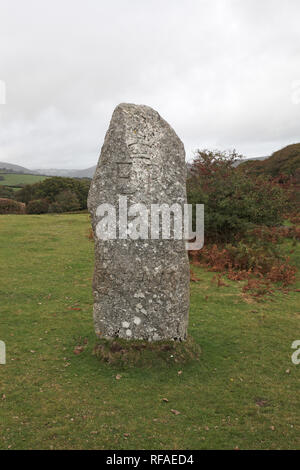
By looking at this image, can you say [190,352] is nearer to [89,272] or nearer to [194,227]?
[89,272]

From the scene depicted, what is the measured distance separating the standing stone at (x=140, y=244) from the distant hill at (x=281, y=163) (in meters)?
28.4

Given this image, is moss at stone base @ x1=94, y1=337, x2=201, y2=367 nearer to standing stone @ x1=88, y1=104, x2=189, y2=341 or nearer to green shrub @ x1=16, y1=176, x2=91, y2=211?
standing stone @ x1=88, y1=104, x2=189, y2=341

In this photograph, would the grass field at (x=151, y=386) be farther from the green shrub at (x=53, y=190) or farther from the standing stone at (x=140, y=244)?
the green shrub at (x=53, y=190)

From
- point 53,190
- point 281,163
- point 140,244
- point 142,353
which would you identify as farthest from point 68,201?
point 142,353

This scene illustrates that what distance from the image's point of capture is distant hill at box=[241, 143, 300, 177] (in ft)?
112

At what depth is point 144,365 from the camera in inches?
262

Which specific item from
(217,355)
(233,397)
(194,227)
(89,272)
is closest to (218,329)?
(217,355)

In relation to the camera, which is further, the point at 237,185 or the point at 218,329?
the point at 237,185

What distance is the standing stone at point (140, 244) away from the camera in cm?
664

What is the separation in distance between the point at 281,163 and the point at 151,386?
35711mm

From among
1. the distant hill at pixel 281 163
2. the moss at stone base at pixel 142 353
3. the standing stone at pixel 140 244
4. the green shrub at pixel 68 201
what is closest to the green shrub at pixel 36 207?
the green shrub at pixel 68 201

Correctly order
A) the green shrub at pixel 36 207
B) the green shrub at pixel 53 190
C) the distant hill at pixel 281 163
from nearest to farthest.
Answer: the distant hill at pixel 281 163 → the green shrub at pixel 36 207 → the green shrub at pixel 53 190

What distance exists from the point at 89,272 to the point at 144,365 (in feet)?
23.7

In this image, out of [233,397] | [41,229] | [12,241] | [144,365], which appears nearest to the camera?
[233,397]
